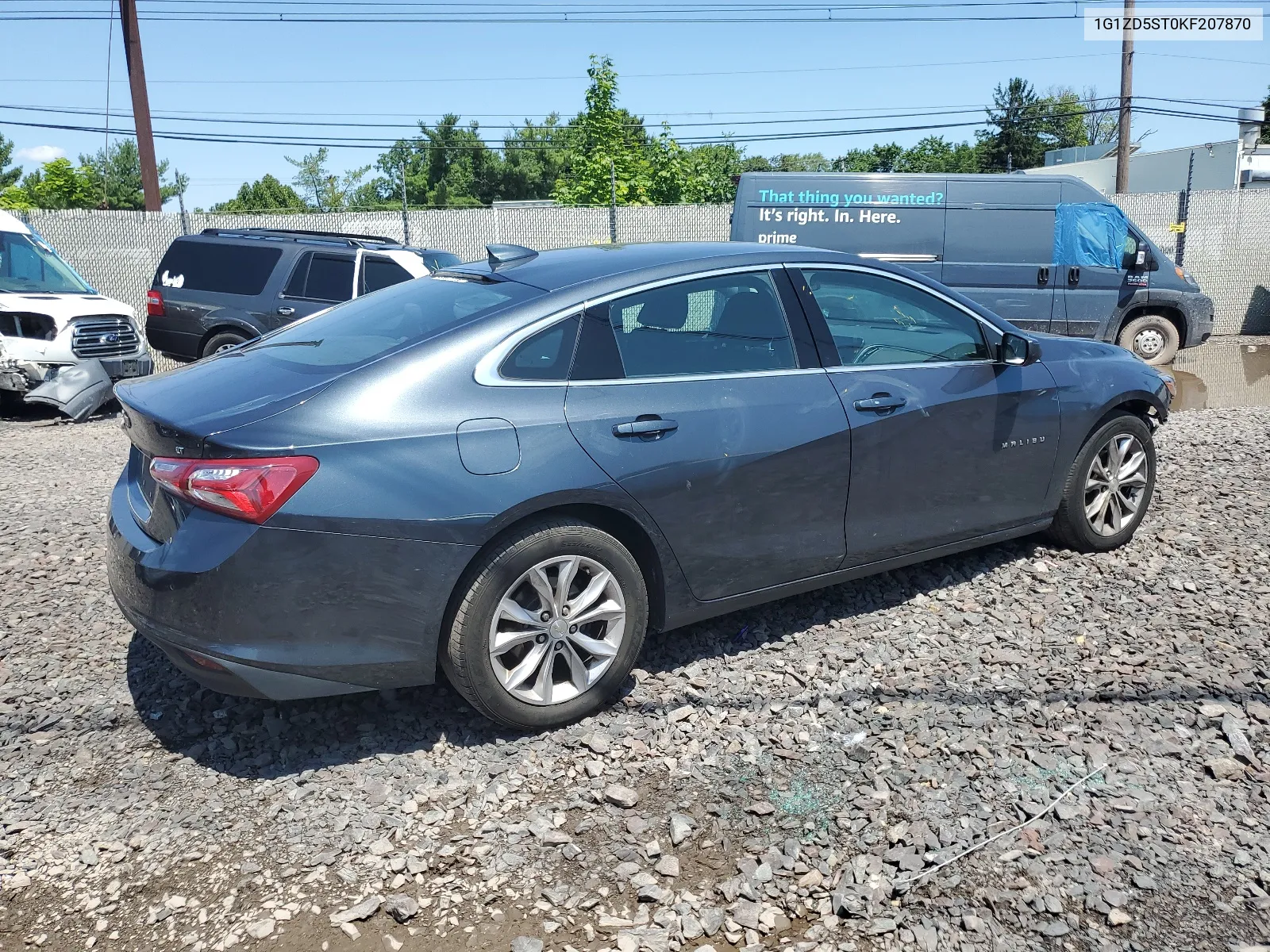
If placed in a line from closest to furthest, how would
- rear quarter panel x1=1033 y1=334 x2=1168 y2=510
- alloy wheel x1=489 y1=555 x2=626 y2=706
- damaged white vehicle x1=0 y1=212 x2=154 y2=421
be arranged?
alloy wheel x1=489 y1=555 x2=626 y2=706
rear quarter panel x1=1033 y1=334 x2=1168 y2=510
damaged white vehicle x1=0 y1=212 x2=154 y2=421

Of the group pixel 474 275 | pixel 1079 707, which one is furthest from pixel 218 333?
pixel 1079 707

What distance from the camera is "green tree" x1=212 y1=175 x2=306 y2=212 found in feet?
250

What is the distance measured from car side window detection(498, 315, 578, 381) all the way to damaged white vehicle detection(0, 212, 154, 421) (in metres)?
8.80

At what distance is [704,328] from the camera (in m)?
4.06

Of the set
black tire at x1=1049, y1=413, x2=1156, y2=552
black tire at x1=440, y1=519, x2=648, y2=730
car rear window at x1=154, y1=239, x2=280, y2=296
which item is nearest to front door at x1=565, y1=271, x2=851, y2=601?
black tire at x1=440, y1=519, x2=648, y2=730

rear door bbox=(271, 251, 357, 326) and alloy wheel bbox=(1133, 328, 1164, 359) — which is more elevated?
rear door bbox=(271, 251, 357, 326)

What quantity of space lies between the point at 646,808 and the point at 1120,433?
135 inches

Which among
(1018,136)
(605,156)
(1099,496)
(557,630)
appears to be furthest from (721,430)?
(1018,136)

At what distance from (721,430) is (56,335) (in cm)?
955

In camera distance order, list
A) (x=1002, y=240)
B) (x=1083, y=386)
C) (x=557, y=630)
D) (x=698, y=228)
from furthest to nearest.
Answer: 1. (x=698, y=228)
2. (x=1002, y=240)
3. (x=1083, y=386)
4. (x=557, y=630)

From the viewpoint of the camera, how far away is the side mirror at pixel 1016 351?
471cm

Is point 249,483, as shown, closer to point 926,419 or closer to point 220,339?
point 926,419

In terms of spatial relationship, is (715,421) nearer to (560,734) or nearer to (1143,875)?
(560,734)

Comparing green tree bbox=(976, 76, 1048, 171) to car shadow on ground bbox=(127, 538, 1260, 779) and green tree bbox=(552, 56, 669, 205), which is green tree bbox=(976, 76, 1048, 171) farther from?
car shadow on ground bbox=(127, 538, 1260, 779)
